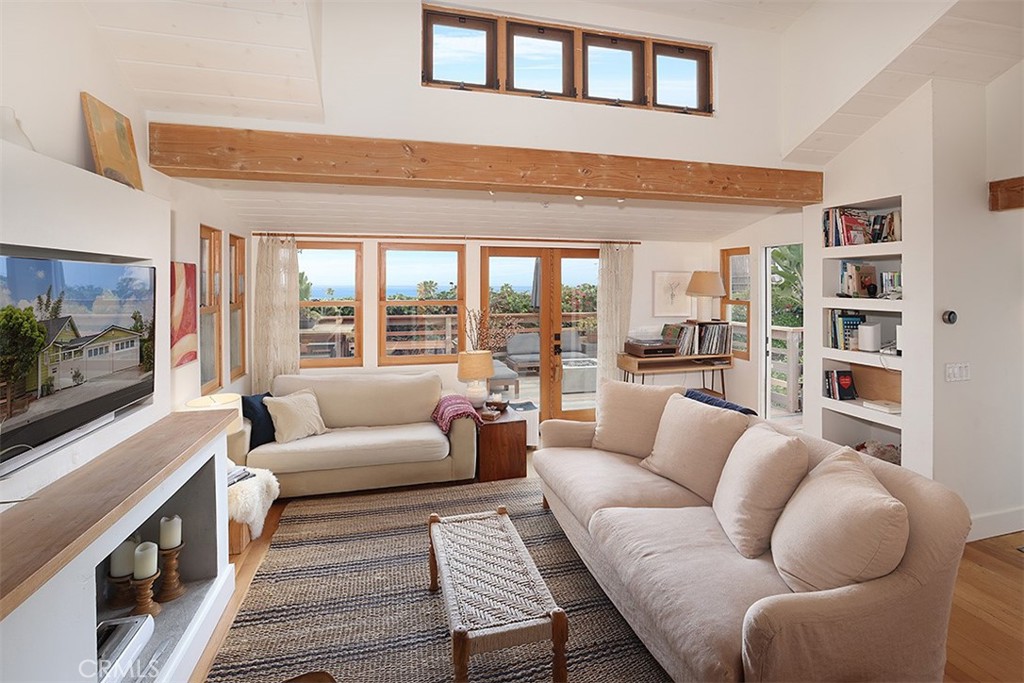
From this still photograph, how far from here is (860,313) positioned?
12.5 feet

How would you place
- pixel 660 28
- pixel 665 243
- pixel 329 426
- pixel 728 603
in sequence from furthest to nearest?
1. pixel 665 243
2. pixel 329 426
3. pixel 660 28
4. pixel 728 603

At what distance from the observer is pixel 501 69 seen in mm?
3248

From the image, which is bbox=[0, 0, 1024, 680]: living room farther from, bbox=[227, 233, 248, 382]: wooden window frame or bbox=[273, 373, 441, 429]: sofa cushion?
bbox=[273, 373, 441, 429]: sofa cushion

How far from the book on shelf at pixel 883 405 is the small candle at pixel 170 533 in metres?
3.97

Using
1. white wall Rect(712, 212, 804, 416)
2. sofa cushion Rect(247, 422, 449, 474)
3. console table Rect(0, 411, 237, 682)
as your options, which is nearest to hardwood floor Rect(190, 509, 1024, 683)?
console table Rect(0, 411, 237, 682)

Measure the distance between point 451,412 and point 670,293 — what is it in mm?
2865

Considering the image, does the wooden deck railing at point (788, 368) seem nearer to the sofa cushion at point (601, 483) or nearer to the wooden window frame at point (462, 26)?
the sofa cushion at point (601, 483)

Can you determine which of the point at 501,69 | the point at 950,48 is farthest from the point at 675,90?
the point at 950,48

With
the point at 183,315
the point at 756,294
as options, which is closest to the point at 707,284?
the point at 756,294

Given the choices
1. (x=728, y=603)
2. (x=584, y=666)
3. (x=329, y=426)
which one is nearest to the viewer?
(x=728, y=603)

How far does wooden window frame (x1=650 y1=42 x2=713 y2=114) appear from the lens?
3.53m

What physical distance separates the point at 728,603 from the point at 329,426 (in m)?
3.34

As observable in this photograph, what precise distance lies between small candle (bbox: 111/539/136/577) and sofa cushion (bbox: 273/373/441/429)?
2.07 m

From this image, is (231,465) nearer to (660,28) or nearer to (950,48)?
(660,28)
